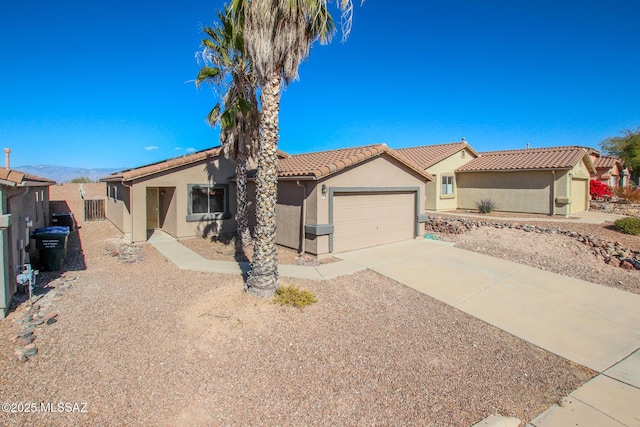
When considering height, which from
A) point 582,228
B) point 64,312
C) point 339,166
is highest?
point 339,166

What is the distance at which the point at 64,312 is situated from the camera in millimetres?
6590

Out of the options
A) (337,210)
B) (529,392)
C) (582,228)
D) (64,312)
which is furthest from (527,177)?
(64,312)

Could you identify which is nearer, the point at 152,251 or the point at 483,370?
the point at 483,370

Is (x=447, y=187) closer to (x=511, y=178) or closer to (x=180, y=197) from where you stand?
(x=511, y=178)

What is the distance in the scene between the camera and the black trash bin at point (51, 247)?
927 cm

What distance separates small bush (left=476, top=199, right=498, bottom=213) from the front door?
1861 cm

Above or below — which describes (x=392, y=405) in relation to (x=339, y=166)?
below

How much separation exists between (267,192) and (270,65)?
8.52ft

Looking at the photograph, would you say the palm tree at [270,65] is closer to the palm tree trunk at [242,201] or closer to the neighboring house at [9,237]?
the neighboring house at [9,237]

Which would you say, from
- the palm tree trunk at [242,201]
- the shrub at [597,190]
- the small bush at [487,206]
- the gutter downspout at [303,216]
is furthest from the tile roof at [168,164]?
the shrub at [597,190]

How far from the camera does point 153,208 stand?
16953 mm

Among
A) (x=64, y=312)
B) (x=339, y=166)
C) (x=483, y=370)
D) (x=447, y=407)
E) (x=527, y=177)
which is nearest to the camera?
(x=447, y=407)

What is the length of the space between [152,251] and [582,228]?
18266 millimetres

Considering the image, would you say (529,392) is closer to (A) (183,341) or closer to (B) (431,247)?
(A) (183,341)
